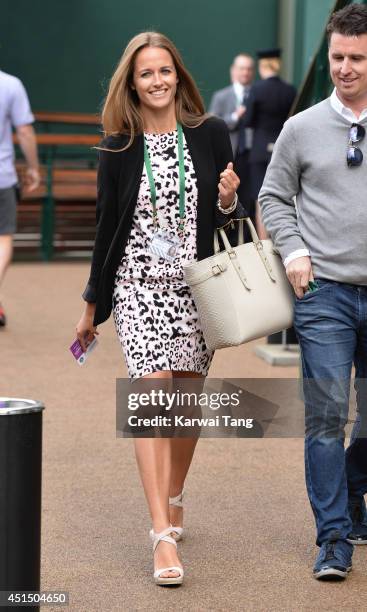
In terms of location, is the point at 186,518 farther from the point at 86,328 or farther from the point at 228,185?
the point at 228,185

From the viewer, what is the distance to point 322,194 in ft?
15.6

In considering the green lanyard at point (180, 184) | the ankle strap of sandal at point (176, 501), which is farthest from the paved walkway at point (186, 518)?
the green lanyard at point (180, 184)

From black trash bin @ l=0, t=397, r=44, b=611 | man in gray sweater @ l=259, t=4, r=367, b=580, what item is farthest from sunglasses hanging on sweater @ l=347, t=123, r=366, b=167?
black trash bin @ l=0, t=397, r=44, b=611

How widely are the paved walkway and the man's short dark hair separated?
1.90 metres

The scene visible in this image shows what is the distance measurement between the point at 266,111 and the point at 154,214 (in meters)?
8.05

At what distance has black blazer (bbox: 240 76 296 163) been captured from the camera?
12.7 meters

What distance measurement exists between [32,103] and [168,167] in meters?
15.3

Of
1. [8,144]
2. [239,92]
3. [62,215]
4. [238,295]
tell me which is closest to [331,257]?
[238,295]

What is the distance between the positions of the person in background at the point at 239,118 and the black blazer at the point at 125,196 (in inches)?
318

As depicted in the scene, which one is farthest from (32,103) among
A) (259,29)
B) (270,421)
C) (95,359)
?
(270,421)

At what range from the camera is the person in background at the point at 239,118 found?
43.9ft

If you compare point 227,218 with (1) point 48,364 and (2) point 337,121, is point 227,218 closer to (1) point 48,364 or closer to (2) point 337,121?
(2) point 337,121

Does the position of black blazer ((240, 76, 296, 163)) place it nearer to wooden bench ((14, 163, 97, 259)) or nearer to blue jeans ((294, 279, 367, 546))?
wooden bench ((14, 163, 97, 259))

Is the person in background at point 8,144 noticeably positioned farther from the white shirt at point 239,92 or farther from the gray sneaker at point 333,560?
the gray sneaker at point 333,560
